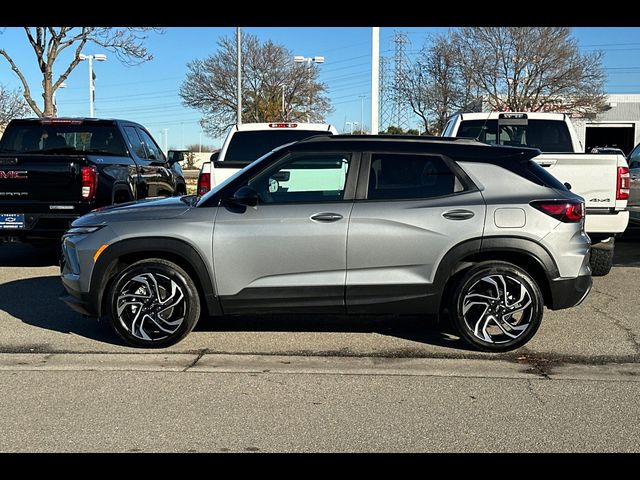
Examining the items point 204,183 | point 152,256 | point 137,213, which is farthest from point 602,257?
point 137,213

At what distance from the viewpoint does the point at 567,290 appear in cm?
583

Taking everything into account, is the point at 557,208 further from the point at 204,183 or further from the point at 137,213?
the point at 204,183

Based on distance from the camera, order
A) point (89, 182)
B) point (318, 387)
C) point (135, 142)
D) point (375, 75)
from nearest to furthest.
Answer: point (318, 387), point (89, 182), point (135, 142), point (375, 75)

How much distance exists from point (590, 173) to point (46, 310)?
6296 mm

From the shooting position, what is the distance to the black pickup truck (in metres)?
8.98

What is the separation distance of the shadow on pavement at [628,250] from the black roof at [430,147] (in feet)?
16.8

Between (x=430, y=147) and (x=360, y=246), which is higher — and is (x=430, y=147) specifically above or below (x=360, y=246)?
above

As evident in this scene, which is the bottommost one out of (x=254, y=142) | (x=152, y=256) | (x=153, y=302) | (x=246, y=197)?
(x=153, y=302)

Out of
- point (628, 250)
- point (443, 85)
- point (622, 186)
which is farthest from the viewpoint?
point (443, 85)

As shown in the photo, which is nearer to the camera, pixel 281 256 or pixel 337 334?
pixel 281 256

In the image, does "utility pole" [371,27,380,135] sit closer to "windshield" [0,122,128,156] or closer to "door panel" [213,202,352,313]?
"windshield" [0,122,128,156]

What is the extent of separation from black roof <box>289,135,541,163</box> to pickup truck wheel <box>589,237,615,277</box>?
10.2 ft
